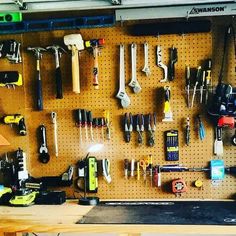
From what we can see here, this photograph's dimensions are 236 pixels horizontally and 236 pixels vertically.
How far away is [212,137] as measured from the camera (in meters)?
2.64

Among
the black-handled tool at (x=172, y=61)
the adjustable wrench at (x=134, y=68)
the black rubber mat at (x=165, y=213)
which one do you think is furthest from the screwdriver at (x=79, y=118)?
the black-handled tool at (x=172, y=61)

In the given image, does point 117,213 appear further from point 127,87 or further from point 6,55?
point 6,55

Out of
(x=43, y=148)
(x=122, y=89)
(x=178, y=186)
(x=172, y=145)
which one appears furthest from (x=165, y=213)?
(x=43, y=148)

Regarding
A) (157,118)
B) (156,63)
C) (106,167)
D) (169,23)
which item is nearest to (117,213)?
(106,167)

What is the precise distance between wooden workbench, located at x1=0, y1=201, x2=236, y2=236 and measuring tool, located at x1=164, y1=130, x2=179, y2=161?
573 mm

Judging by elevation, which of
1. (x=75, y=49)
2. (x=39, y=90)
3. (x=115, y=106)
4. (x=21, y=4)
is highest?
(x=21, y=4)

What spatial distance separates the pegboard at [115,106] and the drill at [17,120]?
38 millimetres

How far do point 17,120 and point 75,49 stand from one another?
0.55m

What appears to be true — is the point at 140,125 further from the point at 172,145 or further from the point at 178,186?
the point at 178,186

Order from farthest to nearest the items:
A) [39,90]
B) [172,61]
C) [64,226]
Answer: [39,90] → [172,61] → [64,226]

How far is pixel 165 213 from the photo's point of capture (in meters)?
2.31

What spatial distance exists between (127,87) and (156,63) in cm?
22

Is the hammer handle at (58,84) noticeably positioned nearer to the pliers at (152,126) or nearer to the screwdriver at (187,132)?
the pliers at (152,126)

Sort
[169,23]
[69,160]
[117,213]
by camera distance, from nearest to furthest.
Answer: [117,213], [169,23], [69,160]
